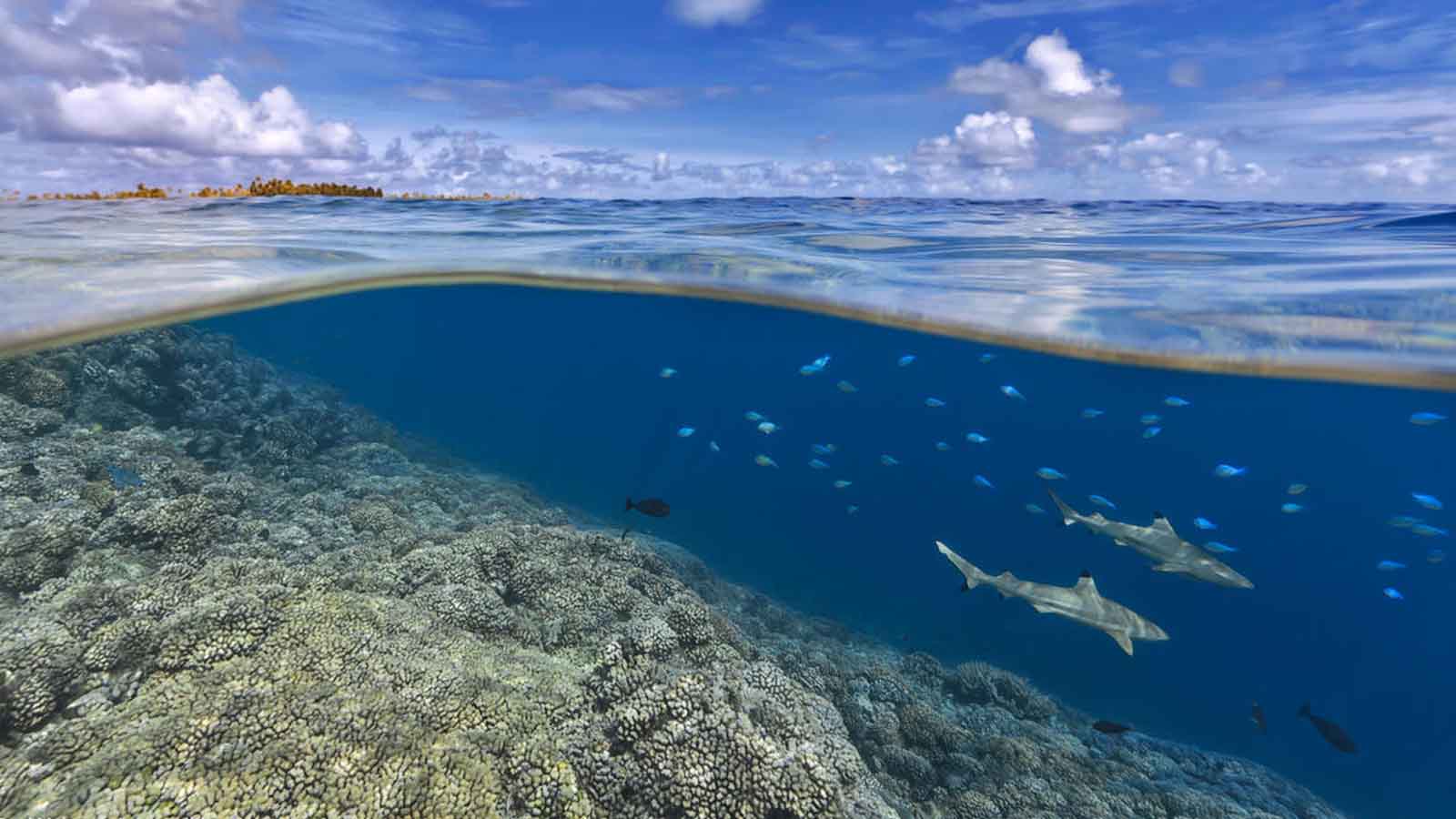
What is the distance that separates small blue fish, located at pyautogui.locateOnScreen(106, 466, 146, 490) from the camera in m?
7.98

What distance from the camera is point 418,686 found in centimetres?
434

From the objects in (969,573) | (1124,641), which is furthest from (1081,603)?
(969,573)

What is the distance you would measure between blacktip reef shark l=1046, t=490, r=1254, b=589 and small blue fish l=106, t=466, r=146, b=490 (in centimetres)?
1192

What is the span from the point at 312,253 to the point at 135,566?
7693mm

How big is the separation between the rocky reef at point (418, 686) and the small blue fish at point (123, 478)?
0.04 meters

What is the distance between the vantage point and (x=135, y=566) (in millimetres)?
6059

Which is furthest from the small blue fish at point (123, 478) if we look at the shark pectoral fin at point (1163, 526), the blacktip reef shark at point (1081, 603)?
the shark pectoral fin at point (1163, 526)

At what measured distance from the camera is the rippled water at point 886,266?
9648mm

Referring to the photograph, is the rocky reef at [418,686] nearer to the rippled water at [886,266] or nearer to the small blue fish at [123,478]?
the small blue fish at [123,478]

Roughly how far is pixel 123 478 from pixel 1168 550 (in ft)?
44.8

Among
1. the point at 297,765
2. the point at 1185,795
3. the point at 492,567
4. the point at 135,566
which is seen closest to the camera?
the point at 297,765

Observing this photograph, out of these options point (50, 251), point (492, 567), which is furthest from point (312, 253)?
point (492, 567)

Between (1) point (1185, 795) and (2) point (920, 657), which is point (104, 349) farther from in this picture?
(1) point (1185, 795)

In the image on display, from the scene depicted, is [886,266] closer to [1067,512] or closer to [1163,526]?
[1067,512]
